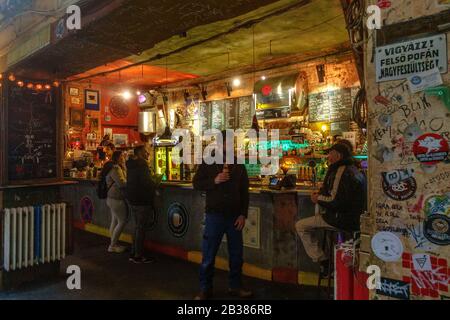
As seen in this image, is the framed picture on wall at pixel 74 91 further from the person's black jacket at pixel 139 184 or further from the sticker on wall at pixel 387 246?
the sticker on wall at pixel 387 246

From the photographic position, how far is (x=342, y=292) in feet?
7.97

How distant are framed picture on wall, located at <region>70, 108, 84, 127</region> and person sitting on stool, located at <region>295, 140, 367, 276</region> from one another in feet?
31.4

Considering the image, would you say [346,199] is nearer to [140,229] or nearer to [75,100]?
[140,229]

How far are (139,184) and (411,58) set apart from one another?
4.95 meters

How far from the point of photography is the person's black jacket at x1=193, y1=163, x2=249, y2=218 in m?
4.23

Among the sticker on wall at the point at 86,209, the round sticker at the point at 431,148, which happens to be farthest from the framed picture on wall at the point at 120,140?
the round sticker at the point at 431,148

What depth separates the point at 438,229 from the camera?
2.01 meters

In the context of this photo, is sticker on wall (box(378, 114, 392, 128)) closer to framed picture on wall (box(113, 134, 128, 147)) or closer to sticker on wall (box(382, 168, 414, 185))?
sticker on wall (box(382, 168, 414, 185))

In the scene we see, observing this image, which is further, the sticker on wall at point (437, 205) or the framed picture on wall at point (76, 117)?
the framed picture on wall at point (76, 117)

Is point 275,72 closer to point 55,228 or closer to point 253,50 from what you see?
point 253,50

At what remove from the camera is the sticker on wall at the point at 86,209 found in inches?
352

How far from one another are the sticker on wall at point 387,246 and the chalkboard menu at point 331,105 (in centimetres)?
627

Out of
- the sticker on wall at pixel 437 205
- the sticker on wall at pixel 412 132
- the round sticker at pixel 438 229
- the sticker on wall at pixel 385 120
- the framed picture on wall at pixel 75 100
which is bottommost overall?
the round sticker at pixel 438 229

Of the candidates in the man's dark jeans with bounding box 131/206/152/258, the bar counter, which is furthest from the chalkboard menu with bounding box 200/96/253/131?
the man's dark jeans with bounding box 131/206/152/258
